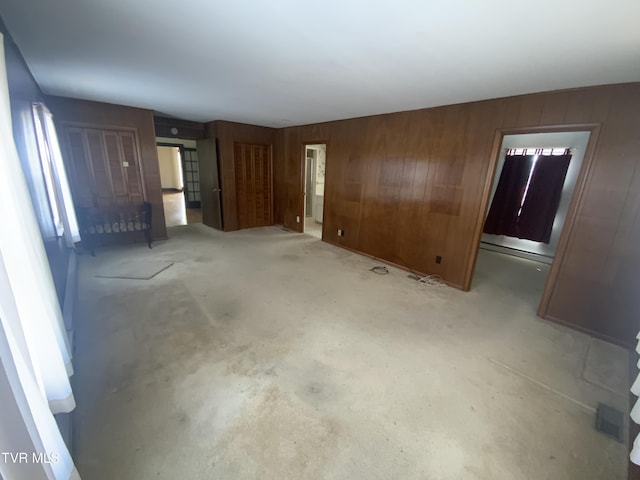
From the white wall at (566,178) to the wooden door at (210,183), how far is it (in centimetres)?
544

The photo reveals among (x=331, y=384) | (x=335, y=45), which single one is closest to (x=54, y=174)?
(x=335, y=45)

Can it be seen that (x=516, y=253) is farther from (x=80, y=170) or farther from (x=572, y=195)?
(x=80, y=170)

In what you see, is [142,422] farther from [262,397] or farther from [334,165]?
[334,165]

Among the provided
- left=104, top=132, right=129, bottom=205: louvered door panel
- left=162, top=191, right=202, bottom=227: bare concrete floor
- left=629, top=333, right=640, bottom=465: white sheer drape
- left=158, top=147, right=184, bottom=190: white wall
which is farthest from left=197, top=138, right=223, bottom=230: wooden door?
left=158, top=147, right=184, bottom=190: white wall

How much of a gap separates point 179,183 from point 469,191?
12077 millimetres

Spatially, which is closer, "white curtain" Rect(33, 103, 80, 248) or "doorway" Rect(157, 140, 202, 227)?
"white curtain" Rect(33, 103, 80, 248)

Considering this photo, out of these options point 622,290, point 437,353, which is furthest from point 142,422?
point 622,290

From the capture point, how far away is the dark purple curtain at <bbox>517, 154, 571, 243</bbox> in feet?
14.9

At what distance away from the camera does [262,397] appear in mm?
1744

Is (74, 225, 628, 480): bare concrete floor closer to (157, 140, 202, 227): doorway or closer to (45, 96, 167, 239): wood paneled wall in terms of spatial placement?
(45, 96, 167, 239): wood paneled wall

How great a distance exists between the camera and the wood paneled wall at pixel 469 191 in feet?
7.61

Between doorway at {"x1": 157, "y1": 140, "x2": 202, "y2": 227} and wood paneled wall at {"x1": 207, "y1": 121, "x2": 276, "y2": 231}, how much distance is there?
5.04ft

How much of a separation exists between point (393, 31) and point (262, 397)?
2.51m

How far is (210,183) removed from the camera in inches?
236
